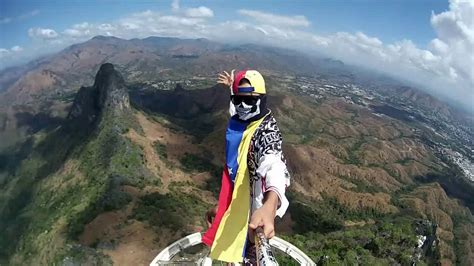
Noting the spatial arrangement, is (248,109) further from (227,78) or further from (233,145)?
(227,78)

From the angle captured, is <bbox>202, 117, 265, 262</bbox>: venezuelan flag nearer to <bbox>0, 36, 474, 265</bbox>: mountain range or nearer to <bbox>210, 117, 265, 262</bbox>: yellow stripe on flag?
<bbox>210, 117, 265, 262</bbox>: yellow stripe on flag

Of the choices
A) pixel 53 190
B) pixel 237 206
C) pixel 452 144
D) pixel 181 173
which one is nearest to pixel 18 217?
pixel 53 190

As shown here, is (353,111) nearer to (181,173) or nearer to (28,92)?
(181,173)

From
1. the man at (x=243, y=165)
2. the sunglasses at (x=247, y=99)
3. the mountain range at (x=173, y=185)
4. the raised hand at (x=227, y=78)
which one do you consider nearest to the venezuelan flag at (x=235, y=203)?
the man at (x=243, y=165)

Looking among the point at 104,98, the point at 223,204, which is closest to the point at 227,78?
the point at 223,204

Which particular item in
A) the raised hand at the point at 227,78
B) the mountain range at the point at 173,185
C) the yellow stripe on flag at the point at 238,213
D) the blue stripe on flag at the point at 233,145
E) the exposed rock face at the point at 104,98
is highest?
the raised hand at the point at 227,78

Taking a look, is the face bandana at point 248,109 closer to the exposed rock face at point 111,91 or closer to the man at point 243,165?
the man at point 243,165

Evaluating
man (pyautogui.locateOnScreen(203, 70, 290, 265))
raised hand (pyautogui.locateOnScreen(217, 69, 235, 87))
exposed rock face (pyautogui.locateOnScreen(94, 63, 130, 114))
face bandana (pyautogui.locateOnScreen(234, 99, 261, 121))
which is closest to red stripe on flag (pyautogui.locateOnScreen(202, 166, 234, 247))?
man (pyautogui.locateOnScreen(203, 70, 290, 265))
